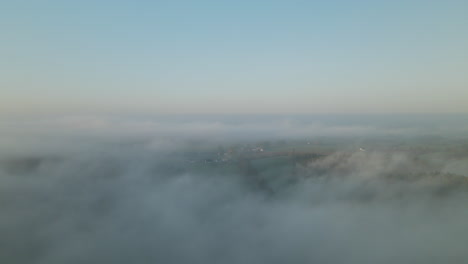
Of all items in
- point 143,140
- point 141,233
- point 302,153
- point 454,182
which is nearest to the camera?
point 454,182

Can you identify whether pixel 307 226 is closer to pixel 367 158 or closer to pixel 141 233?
pixel 367 158

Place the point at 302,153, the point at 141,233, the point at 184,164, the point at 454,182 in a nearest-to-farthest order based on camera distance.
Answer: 1. the point at 454,182
2. the point at 141,233
3. the point at 302,153
4. the point at 184,164

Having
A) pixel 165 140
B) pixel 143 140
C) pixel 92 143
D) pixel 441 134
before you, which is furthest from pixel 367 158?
pixel 92 143

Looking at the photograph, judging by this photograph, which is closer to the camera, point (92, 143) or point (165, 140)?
point (92, 143)

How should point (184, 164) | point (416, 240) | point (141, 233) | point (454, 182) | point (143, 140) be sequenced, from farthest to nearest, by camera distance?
point (143, 140) < point (184, 164) < point (141, 233) < point (454, 182) < point (416, 240)

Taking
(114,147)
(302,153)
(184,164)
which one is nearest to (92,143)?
(114,147)

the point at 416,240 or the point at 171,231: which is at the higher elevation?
the point at 416,240

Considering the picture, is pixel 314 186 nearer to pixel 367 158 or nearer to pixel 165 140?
pixel 367 158

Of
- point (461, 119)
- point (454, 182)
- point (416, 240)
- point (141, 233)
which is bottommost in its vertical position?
point (141, 233)

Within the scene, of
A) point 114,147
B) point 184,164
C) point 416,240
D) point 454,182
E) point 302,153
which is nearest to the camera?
point 416,240
